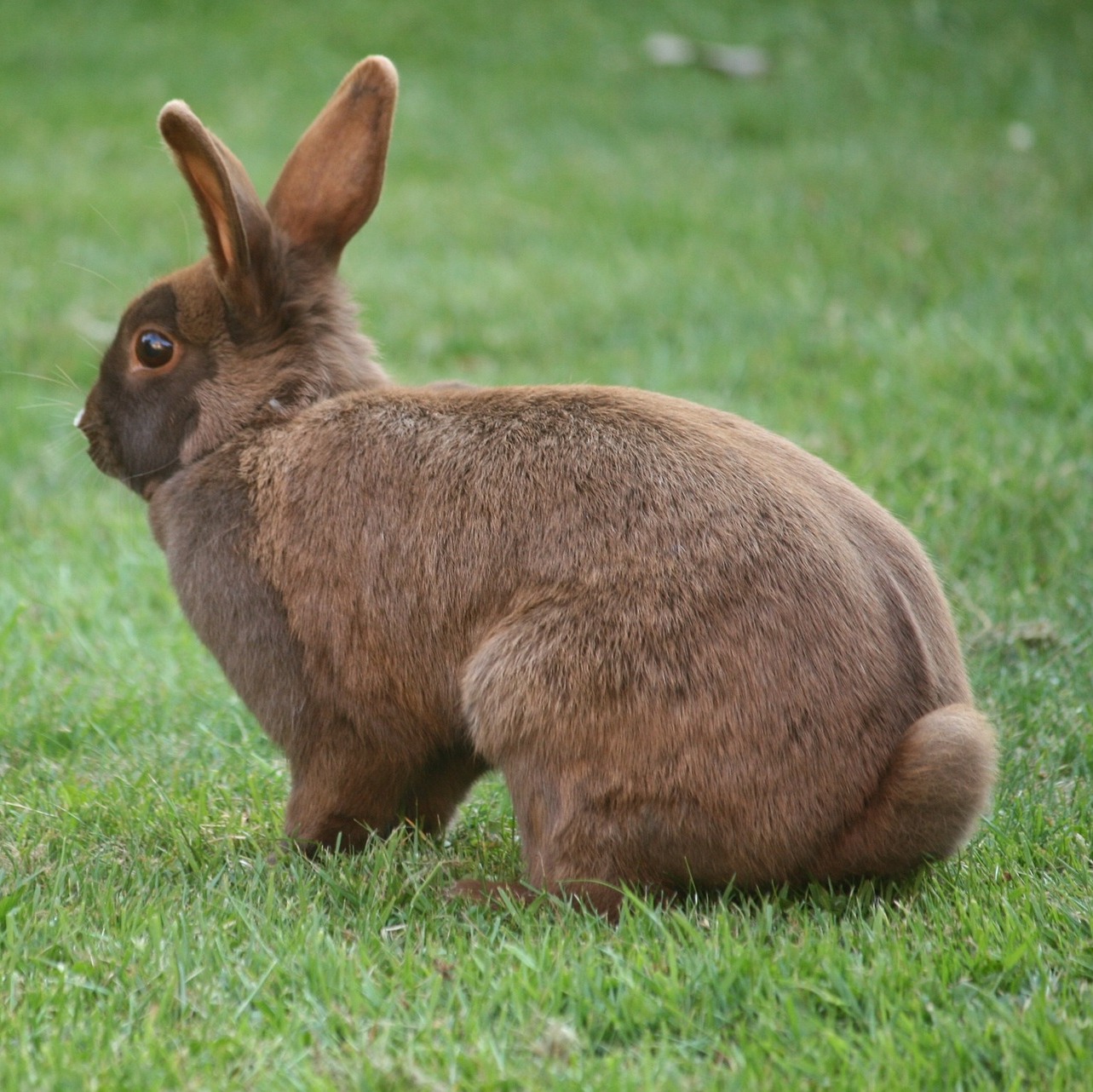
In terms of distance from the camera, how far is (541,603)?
3135 mm

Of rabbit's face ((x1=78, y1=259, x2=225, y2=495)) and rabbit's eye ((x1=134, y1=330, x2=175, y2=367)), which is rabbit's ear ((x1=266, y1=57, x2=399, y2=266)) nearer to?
Answer: rabbit's face ((x1=78, y1=259, x2=225, y2=495))

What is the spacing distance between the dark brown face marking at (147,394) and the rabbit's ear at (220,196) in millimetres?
232

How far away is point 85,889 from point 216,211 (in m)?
1.57

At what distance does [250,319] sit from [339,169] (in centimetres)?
49

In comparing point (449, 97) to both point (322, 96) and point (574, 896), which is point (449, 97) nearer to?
point (322, 96)

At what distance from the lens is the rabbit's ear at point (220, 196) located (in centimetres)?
344

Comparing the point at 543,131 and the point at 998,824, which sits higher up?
the point at 543,131

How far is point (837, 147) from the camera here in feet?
35.5

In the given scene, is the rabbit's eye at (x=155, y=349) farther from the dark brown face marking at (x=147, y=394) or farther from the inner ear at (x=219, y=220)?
the inner ear at (x=219, y=220)

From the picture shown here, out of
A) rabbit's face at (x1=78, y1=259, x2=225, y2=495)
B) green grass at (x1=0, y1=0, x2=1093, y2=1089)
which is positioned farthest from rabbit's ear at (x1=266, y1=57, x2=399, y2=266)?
green grass at (x1=0, y1=0, x2=1093, y2=1089)

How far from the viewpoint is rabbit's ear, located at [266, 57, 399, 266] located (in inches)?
155

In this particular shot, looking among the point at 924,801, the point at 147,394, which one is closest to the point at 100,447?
the point at 147,394

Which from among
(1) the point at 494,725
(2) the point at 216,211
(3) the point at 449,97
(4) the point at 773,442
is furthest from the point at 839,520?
(3) the point at 449,97

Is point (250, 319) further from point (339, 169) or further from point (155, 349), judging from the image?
point (339, 169)
